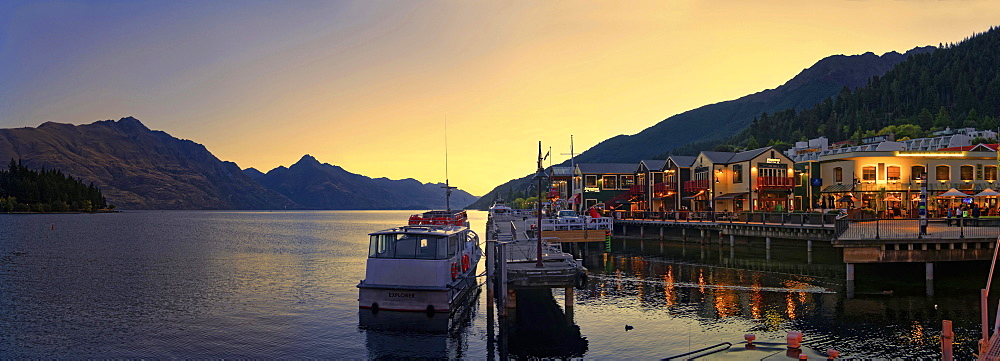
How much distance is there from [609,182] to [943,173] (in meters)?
46.9

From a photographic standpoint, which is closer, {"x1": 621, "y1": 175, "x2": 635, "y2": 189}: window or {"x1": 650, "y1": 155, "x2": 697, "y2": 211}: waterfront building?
{"x1": 650, "y1": 155, "x2": 697, "y2": 211}: waterfront building

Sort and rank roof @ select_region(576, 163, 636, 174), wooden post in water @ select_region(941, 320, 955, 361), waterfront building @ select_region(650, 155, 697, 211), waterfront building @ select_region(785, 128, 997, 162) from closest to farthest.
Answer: wooden post in water @ select_region(941, 320, 955, 361) → waterfront building @ select_region(785, 128, 997, 162) → waterfront building @ select_region(650, 155, 697, 211) → roof @ select_region(576, 163, 636, 174)

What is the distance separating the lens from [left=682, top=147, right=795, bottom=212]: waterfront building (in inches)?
2995

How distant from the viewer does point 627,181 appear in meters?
104

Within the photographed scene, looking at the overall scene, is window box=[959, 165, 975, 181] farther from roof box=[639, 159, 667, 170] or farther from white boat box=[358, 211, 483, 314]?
white boat box=[358, 211, 483, 314]

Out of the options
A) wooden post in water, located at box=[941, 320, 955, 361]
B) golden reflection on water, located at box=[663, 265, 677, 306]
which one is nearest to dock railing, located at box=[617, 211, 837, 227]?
golden reflection on water, located at box=[663, 265, 677, 306]

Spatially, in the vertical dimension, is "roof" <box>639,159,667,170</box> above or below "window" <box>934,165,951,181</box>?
above

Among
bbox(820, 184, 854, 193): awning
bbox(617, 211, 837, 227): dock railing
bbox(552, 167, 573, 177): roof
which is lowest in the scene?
bbox(617, 211, 837, 227): dock railing

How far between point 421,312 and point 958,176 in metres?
65.6

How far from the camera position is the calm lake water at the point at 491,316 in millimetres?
24047

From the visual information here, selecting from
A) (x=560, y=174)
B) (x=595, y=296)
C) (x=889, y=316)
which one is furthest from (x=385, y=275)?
(x=560, y=174)

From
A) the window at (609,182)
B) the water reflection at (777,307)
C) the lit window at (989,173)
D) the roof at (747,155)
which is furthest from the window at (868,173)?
the window at (609,182)

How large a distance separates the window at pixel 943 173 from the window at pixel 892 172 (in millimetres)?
4071

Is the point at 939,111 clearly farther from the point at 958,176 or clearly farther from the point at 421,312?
the point at 421,312
